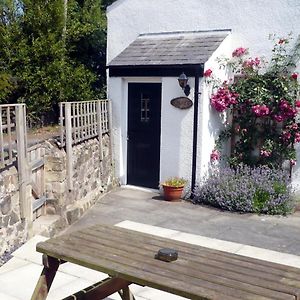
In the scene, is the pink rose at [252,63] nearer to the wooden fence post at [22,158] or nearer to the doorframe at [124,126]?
the doorframe at [124,126]

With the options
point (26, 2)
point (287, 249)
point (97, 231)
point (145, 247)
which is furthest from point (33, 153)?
point (26, 2)

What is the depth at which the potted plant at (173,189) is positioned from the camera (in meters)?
7.83

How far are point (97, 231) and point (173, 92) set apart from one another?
497 cm

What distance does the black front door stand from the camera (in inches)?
336

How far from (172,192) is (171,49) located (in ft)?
A: 9.32

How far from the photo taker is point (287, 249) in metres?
5.53

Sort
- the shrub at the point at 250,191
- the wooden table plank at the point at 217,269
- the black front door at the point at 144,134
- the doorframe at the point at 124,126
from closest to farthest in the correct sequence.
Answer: the wooden table plank at the point at 217,269 → the shrub at the point at 250,191 → the black front door at the point at 144,134 → the doorframe at the point at 124,126

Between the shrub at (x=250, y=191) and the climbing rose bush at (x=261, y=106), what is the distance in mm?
520

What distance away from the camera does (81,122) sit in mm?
7191

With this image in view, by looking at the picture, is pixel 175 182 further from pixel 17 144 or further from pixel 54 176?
pixel 17 144

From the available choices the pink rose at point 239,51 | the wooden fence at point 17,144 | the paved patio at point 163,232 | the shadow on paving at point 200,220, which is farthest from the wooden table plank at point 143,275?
the pink rose at point 239,51

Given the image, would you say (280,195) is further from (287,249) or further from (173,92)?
(173,92)

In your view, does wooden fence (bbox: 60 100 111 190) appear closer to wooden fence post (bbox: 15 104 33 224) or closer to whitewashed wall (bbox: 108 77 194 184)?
whitewashed wall (bbox: 108 77 194 184)

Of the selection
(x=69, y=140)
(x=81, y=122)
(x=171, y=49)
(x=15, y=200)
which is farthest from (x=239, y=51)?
(x=15, y=200)
